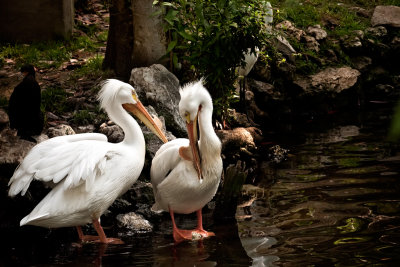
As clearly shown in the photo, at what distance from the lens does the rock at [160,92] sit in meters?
7.14

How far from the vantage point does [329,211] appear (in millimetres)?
5723

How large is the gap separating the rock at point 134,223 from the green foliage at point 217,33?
6.41ft

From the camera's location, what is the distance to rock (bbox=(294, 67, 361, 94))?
10398 millimetres

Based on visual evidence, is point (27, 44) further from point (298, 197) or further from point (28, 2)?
point (298, 197)

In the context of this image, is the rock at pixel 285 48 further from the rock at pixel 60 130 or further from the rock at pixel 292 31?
the rock at pixel 60 130

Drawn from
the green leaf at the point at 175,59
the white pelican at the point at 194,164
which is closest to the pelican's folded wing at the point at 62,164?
the white pelican at the point at 194,164

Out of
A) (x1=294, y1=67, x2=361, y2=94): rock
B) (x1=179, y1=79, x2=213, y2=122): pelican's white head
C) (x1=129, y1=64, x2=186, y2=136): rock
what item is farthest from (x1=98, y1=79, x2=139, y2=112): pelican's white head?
(x1=294, y1=67, x2=361, y2=94): rock

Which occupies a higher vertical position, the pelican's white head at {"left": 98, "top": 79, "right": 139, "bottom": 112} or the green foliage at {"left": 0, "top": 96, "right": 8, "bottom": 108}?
the pelican's white head at {"left": 98, "top": 79, "right": 139, "bottom": 112}

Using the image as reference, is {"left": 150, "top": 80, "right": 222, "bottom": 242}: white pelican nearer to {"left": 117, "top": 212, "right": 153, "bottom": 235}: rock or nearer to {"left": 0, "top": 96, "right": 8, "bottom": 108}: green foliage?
{"left": 117, "top": 212, "right": 153, "bottom": 235}: rock

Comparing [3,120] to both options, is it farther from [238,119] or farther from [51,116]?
[238,119]

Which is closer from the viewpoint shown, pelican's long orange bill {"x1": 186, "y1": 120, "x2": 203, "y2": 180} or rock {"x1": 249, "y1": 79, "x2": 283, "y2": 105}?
pelican's long orange bill {"x1": 186, "y1": 120, "x2": 203, "y2": 180}

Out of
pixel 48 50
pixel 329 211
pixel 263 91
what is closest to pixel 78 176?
pixel 329 211

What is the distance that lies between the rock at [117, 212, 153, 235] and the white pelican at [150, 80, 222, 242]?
333 millimetres

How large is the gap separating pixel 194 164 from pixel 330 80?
5.70 metres
